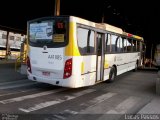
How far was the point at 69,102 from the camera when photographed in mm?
8578

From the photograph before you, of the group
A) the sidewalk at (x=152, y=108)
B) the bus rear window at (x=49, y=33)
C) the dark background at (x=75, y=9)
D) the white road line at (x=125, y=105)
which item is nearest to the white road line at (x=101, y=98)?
the white road line at (x=125, y=105)

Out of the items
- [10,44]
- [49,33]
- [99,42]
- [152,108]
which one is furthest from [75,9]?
[152,108]

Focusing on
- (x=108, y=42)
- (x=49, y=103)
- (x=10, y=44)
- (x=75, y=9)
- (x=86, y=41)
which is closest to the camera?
(x=49, y=103)

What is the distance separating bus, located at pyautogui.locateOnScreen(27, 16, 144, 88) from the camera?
31.1ft

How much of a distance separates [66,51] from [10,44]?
3090 cm

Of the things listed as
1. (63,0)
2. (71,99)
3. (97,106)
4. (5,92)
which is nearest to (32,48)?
(5,92)

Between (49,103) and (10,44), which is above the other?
(10,44)

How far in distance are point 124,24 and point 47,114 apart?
3454cm

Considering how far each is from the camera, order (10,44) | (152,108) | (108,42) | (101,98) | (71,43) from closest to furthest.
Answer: (152,108), (71,43), (101,98), (108,42), (10,44)

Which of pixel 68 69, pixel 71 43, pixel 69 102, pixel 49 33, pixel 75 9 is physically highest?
pixel 75 9

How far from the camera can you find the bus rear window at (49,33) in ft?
31.6

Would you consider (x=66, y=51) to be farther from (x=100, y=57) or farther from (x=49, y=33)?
(x=100, y=57)

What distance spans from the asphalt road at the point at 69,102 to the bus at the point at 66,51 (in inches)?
21.5

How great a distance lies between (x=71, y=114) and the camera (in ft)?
23.2
